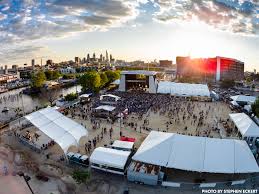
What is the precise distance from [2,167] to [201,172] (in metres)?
16.2

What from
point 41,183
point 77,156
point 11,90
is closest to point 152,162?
point 77,156

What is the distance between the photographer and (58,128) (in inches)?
921

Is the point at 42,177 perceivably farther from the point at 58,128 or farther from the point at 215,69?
the point at 215,69

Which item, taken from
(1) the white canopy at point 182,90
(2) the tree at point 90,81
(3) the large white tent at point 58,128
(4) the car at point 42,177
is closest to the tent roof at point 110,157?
(3) the large white tent at point 58,128

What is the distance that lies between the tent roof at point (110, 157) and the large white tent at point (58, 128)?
3.14 metres

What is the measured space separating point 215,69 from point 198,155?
78722 mm

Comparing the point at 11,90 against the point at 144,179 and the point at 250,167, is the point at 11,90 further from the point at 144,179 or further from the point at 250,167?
the point at 250,167

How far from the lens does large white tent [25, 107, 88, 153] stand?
21375mm

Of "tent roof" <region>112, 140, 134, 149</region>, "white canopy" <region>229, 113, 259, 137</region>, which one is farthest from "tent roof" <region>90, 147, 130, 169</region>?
"white canopy" <region>229, 113, 259, 137</region>

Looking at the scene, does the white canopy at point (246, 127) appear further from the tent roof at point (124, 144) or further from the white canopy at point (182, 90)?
the white canopy at point (182, 90)

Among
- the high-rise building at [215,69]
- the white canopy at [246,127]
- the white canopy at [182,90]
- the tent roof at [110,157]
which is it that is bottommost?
the tent roof at [110,157]

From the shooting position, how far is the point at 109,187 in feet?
54.9

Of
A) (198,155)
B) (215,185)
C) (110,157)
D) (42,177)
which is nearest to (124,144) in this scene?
(110,157)

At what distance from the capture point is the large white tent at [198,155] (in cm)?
1721
